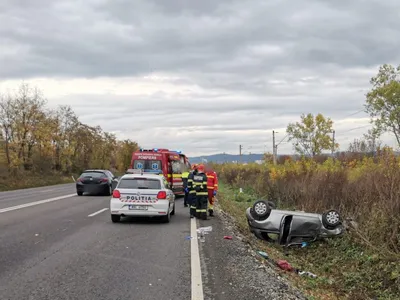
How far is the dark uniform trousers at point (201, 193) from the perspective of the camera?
13.6 metres

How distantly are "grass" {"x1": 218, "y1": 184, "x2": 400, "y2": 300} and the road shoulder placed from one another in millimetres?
523

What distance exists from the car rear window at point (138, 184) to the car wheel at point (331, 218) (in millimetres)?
5061

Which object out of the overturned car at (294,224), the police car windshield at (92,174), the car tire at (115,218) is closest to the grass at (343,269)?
A: the overturned car at (294,224)

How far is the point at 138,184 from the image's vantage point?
43.1ft

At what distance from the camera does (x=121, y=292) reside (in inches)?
222

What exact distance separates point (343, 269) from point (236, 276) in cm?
323

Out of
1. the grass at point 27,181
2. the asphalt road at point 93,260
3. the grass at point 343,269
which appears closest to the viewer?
the asphalt road at point 93,260

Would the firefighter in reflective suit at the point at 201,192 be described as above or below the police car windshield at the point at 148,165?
below

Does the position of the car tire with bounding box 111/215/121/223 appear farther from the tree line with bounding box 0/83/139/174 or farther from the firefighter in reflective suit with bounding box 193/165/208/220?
the tree line with bounding box 0/83/139/174

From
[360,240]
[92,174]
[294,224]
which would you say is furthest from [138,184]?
[92,174]

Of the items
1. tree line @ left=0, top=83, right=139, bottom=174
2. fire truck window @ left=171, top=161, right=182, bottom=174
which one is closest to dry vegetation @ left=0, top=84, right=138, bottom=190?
tree line @ left=0, top=83, right=139, bottom=174

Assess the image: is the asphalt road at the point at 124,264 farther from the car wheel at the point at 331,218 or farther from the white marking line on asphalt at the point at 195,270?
the car wheel at the point at 331,218

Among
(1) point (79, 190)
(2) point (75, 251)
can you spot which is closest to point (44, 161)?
(1) point (79, 190)

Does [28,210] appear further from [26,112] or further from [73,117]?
[73,117]
